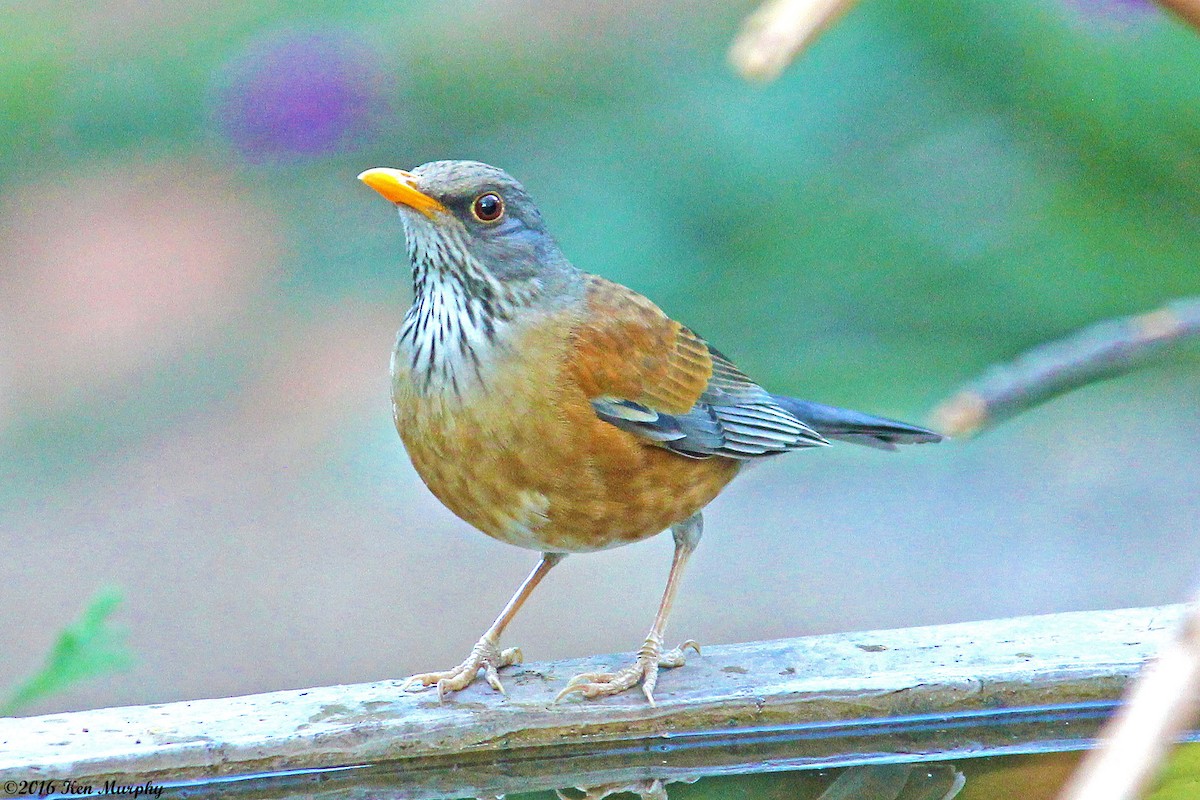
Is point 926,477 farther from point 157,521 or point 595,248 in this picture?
point 157,521

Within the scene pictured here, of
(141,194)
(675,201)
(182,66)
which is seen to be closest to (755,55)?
(675,201)

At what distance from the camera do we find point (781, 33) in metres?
1.17

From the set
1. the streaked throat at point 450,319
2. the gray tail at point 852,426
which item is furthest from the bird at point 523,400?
the gray tail at point 852,426

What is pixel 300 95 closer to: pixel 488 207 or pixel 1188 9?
pixel 488 207

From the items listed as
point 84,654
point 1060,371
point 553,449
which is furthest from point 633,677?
point 1060,371

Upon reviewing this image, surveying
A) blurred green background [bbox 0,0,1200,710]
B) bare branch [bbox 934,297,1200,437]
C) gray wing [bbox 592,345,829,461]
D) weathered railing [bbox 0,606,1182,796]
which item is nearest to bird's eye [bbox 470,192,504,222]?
gray wing [bbox 592,345,829,461]

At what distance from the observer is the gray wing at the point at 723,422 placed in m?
4.25

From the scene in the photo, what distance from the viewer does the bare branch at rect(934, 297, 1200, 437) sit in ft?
8.22

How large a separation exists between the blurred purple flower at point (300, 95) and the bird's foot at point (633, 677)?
7440 millimetres

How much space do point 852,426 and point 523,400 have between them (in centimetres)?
137

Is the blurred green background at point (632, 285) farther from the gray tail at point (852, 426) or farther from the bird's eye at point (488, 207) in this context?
the bird's eye at point (488, 207)

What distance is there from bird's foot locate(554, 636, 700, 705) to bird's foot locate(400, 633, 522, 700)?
22 cm

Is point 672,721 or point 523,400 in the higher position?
point 523,400

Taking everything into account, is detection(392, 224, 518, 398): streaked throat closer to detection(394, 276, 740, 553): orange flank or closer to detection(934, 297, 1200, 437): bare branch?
detection(394, 276, 740, 553): orange flank
